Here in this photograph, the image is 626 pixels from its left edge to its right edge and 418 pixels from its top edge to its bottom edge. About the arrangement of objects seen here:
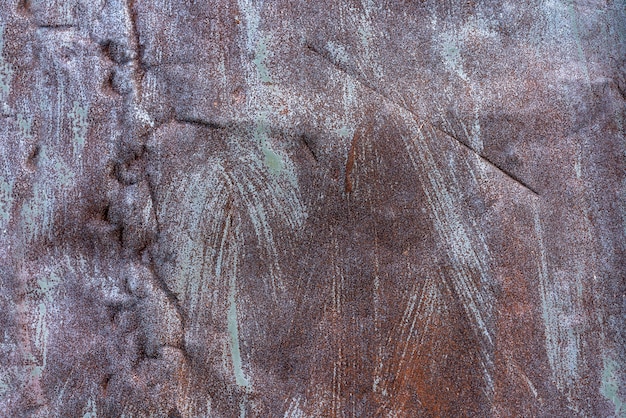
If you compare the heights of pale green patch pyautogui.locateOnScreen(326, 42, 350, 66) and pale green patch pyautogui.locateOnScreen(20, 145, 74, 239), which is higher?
pale green patch pyautogui.locateOnScreen(326, 42, 350, 66)

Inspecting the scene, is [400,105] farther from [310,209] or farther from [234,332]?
[234,332]

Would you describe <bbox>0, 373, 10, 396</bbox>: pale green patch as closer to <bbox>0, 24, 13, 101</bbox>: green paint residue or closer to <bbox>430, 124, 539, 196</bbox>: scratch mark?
<bbox>0, 24, 13, 101</bbox>: green paint residue

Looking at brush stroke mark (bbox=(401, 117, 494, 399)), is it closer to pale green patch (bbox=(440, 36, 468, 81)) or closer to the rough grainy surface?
the rough grainy surface

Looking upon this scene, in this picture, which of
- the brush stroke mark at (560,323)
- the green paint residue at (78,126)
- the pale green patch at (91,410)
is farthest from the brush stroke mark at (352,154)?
the pale green patch at (91,410)

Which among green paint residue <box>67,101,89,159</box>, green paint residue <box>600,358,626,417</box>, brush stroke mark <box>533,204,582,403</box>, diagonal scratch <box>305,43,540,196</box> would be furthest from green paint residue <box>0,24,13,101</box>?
green paint residue <box>600,358,626,417</box>

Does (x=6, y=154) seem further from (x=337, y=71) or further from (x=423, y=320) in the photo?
(x=423, y=320)

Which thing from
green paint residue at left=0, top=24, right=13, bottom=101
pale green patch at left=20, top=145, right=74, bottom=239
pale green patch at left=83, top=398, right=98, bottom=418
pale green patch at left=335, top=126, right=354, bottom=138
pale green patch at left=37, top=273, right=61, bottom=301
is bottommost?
pale green patch at left=83, top=398, right=98, bottom=418
